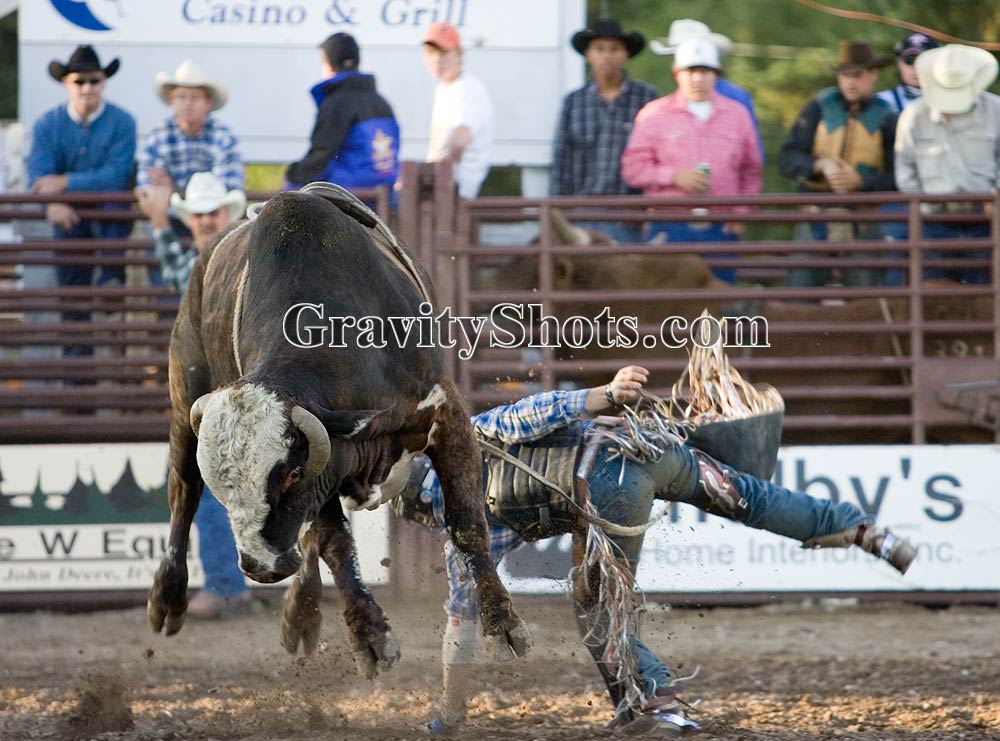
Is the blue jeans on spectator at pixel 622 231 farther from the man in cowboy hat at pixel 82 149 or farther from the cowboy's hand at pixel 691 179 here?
the man in cowboy hat at pixel 82 149

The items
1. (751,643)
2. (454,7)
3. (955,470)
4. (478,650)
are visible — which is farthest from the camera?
(454,7)

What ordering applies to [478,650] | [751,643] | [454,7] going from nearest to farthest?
[478,650] → [751,643] → [454,7]

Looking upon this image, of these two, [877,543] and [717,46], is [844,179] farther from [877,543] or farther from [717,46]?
[877,543]

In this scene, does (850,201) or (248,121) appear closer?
(850,201)

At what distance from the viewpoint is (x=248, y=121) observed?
843 cm

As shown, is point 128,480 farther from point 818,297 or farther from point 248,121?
point 818,297

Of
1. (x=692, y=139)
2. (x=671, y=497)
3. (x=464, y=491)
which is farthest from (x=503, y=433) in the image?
(x=692, y=139)

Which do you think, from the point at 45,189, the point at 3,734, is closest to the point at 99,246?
the point at 45,189

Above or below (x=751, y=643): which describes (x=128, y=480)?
above

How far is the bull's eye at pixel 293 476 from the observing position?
4031mm

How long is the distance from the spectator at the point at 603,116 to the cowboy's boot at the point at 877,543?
3.12 meters

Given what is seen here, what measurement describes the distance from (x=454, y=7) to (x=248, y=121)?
4.40 feet

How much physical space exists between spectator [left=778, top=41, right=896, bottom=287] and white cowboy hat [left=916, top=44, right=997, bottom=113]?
0.30 meters

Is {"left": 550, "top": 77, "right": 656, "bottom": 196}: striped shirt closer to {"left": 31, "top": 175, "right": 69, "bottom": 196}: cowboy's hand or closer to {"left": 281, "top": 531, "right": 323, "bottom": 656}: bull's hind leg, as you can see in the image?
{"left": 31, "top": 175, "right": 69, "bottom": 196}: cowboy's hand
